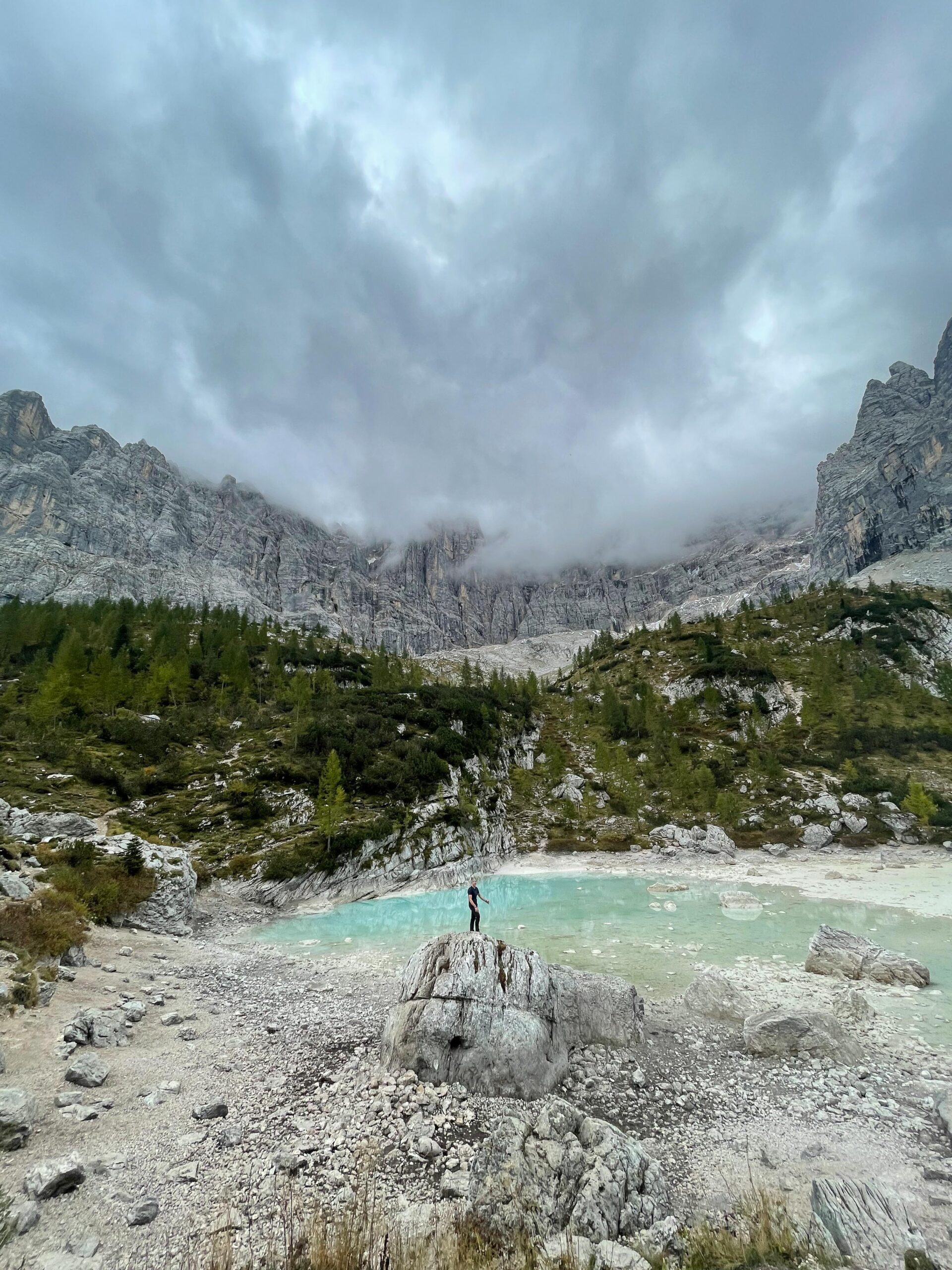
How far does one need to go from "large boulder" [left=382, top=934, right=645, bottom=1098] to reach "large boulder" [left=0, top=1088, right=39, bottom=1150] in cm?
731

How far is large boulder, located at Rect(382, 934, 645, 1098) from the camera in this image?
12.5 meters

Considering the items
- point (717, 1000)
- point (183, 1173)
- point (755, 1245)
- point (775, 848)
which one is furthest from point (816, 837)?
point (183, 1173)

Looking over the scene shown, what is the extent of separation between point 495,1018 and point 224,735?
6749 cm

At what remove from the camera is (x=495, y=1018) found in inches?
519

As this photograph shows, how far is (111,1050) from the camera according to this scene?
42.1 ft

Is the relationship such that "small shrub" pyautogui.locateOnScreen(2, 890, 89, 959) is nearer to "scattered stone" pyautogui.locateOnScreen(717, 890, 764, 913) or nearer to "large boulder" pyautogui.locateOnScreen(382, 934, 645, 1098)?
"large boulder" pyautogui.locateOnScreen(382, 934, 645, 1098)

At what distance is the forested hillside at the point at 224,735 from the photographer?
47.9m

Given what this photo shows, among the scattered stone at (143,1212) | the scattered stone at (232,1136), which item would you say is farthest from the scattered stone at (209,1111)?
the scattered stone at (143,1212)

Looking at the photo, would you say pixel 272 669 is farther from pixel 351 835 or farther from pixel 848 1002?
pixel 848 1002

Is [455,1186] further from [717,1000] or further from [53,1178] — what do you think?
[717,1000]

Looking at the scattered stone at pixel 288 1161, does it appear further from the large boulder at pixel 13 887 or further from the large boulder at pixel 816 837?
the large boulder at pixel 816 837

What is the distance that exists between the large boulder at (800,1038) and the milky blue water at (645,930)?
3.54 m

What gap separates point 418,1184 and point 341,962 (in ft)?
59.6

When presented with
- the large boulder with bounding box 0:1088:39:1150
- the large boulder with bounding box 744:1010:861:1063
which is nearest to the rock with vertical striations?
the large boulder with bounding box 744:1010:861:1063
